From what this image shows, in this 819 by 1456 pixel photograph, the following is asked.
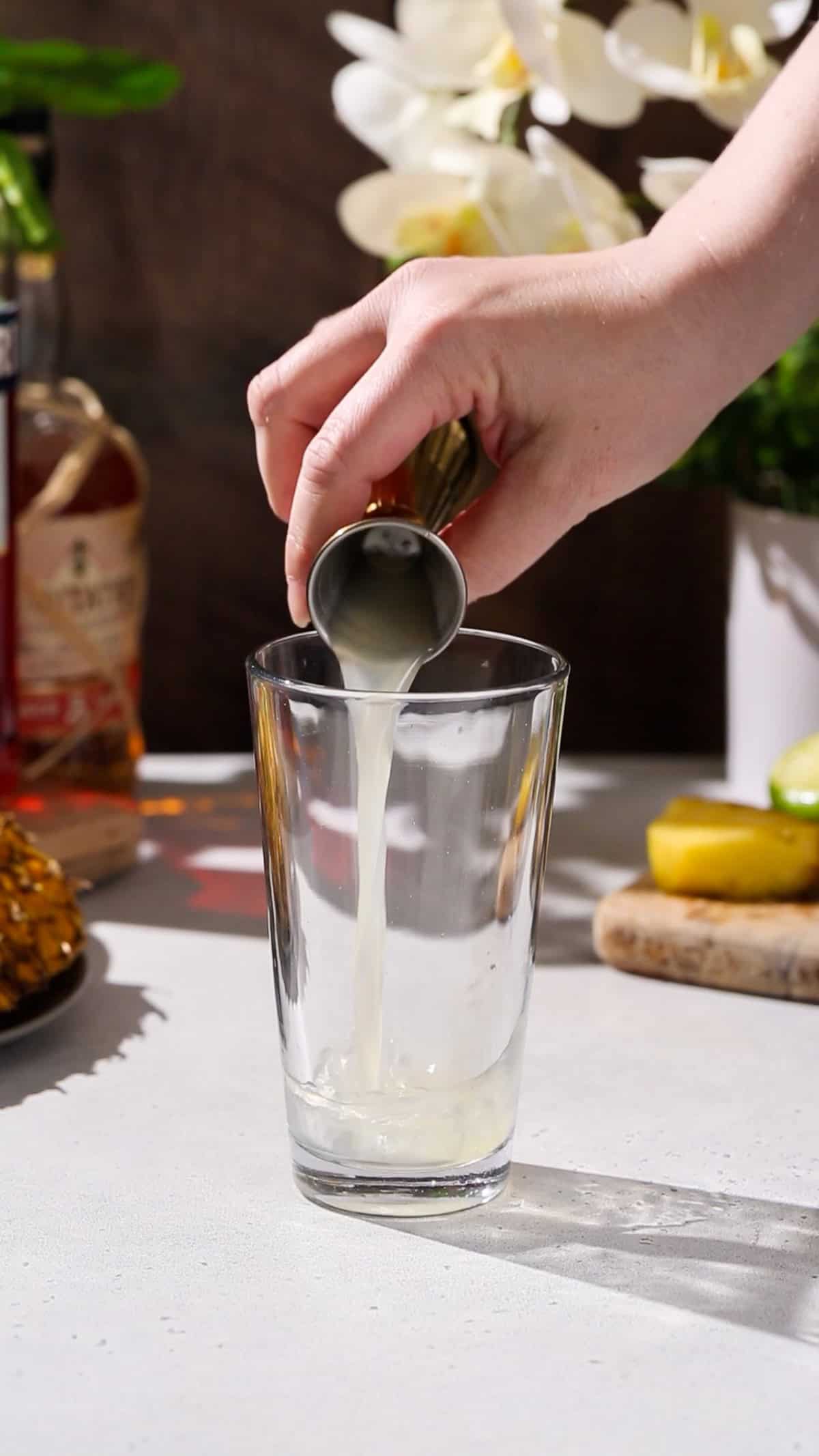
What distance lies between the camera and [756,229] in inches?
26.0

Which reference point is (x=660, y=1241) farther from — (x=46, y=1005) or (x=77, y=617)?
(x=77, y=617)

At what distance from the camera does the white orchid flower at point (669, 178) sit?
91cm

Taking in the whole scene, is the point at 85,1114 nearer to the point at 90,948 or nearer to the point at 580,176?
the point at 90,948

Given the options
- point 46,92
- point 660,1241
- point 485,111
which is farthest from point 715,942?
point 46,92

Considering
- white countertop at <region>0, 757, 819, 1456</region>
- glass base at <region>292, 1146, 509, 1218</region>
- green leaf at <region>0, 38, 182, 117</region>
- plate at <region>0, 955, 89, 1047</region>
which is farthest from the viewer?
green leaf at <region>0, 38, 182, 117</region>

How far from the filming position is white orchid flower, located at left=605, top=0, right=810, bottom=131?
0.95m

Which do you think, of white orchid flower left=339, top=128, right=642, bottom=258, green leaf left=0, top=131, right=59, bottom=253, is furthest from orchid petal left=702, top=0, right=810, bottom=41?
green leaf left=0, top=131, right=59, bottom=253

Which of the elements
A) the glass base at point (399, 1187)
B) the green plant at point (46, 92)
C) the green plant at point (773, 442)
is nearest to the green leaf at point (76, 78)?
the green plant at point (46, 92)

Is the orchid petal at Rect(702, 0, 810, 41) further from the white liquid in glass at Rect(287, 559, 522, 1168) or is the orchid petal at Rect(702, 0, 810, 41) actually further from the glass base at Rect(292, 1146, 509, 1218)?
the glass base at Rect(292, 1146, 509, 1218)

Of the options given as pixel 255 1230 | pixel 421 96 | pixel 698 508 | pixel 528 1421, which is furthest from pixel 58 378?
pixel 528 1421

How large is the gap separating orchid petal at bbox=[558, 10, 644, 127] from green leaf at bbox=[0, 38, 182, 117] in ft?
0.82

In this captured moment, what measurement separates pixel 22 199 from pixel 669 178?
350mm

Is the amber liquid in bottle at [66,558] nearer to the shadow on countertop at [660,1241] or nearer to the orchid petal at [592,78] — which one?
the orchid petal at [592,78]

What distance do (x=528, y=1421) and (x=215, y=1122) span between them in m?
0.23
